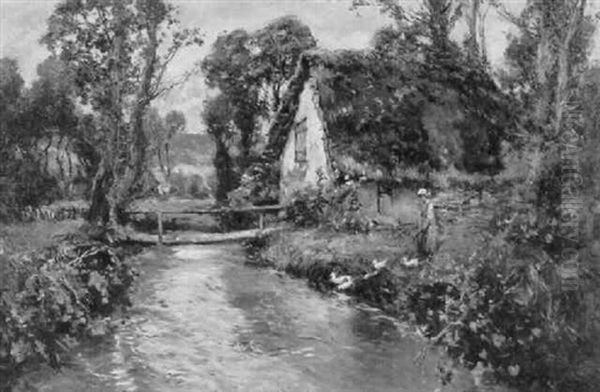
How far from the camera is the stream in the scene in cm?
742

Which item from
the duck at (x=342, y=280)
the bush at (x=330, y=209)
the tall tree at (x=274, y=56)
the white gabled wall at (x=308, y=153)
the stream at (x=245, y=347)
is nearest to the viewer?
the stream at (x=245, y=347)

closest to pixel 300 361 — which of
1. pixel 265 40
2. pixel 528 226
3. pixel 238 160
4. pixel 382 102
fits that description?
pixel 528 226

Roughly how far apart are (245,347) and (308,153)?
979cm

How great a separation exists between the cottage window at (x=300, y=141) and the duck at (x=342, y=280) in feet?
Result: 22.8

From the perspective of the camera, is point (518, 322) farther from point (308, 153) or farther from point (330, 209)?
point (308, 153)

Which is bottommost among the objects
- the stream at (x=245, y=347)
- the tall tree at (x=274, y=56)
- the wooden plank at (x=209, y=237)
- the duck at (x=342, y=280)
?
the stream at (x=245, y=347)

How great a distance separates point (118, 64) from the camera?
11.1 meters

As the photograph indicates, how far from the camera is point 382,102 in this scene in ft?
57.5

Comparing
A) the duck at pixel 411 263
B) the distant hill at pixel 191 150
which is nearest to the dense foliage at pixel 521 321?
the duck at pixel 411 263

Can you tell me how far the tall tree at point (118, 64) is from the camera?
996 cm

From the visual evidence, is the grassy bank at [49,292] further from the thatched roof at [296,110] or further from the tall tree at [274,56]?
the tall tree at [274,56]

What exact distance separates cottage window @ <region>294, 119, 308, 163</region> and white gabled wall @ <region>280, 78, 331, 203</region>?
112mm

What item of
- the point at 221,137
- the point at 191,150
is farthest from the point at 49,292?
the point at 191,150

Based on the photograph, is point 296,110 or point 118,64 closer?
point 118,64
